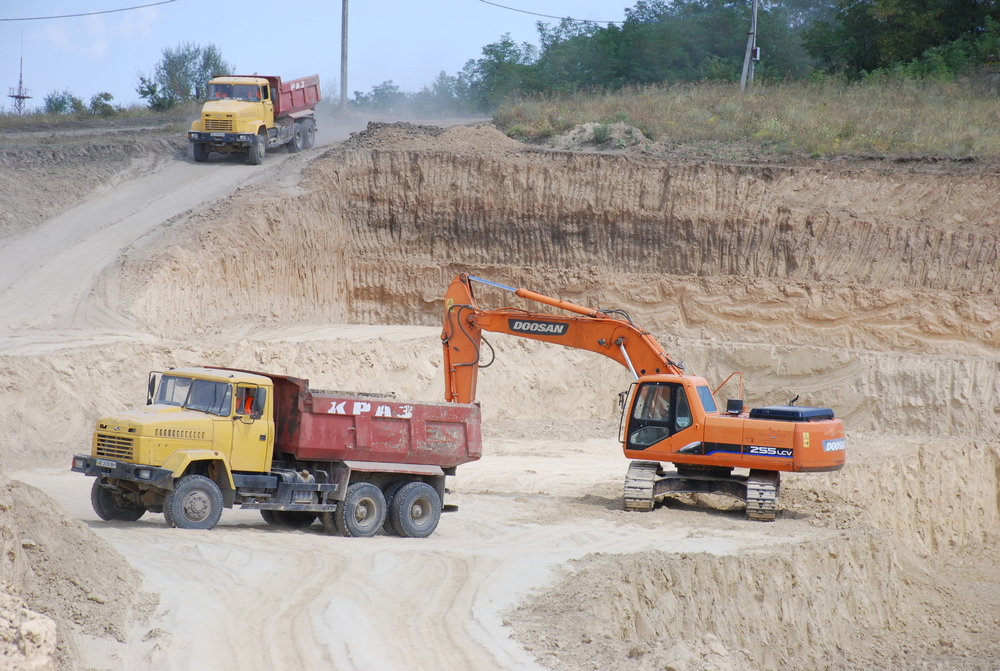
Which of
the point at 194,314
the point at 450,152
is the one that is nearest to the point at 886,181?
the point at 450,152

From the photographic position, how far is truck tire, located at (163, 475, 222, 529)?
10.4m

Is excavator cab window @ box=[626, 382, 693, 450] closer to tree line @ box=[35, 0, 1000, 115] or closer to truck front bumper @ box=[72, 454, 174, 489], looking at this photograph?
truck front bumper @ box=[72, 454, 174, 489]

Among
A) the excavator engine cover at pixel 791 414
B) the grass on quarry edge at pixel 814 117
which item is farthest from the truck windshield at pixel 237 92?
the excavator engine cover at pixel 791 414

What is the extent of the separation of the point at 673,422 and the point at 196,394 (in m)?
6.59

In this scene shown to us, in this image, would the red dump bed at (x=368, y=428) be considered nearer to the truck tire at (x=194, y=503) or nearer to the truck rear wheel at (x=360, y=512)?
the truck rear wheel at (x=360, y=512)

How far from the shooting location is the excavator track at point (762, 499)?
516 inches

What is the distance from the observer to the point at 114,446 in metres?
10.5

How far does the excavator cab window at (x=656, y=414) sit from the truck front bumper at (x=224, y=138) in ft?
54.2

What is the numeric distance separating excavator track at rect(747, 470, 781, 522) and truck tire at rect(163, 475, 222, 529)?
23.2ft

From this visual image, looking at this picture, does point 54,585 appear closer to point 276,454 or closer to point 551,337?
point 276,454

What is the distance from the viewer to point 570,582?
9.41m

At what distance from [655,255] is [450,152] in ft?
21.3

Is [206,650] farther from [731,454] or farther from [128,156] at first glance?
[128,156]

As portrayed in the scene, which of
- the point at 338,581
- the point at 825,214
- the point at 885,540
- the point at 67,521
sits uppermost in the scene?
the point at 825,214
